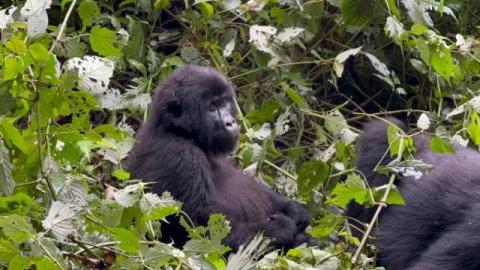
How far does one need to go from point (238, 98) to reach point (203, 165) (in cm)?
95

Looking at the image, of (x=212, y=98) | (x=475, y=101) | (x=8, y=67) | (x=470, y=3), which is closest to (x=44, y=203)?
(x=8, y=67)

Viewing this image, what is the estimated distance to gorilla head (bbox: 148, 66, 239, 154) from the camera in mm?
3857

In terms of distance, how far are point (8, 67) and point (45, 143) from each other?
0.32 metres

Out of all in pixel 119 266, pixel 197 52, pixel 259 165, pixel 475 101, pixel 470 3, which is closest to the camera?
pixel 119 266

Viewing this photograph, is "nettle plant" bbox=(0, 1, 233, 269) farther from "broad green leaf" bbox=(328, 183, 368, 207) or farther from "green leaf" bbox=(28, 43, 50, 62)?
"broad green leaf" bbox=(328, 183, 368, 207)

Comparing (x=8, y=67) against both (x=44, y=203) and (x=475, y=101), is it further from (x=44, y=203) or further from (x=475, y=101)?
(x=475, y=101)

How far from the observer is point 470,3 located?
206 inches

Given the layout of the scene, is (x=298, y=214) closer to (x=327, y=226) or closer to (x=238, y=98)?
(x=327, y=226)

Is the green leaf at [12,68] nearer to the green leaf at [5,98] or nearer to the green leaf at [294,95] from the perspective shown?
the green leaf at [5,98]

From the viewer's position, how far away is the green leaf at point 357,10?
377cm

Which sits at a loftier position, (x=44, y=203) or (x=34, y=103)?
(x=34, y=103)

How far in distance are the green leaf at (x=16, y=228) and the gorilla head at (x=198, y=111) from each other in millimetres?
1526

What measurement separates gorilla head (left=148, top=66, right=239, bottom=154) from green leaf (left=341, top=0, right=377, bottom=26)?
58cm

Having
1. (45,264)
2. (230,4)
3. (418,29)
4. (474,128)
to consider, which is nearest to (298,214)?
(474,128)
